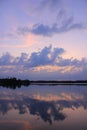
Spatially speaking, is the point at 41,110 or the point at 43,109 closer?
the point at 41,110

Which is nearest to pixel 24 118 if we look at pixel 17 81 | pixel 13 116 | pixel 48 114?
pixel 13 116

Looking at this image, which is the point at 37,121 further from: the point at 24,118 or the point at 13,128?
the point at 13,128

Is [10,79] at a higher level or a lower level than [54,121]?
higher

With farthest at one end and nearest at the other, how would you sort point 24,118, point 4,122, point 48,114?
point 48,114 < point 24,118 < point 4,122

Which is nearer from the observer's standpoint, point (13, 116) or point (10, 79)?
point (13, 116)

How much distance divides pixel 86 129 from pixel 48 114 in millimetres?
6837

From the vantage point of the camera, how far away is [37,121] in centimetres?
1981

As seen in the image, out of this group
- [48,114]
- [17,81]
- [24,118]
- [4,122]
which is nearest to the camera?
[4,122]

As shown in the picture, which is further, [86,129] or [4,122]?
[4,122]

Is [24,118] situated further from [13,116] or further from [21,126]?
[21,126]

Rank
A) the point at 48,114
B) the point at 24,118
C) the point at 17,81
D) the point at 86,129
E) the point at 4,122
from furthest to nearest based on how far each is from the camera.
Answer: the point at 17,81 → the point at 48,114 → the point at 24,118 → the point at 4,122 → the point at 86,129

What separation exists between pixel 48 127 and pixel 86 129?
2.08 meters

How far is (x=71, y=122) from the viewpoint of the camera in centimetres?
1945

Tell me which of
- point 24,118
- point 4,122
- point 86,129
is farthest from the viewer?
point 24,118
